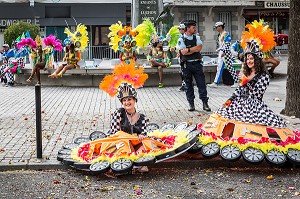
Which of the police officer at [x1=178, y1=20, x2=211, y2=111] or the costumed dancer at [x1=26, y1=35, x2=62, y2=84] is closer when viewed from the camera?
the police officer at [x1=178, y1=20, x2=211, y2=111]

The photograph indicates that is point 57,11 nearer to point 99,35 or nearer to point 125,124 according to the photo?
point 99,35

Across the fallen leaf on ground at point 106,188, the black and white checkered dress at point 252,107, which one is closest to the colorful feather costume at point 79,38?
the black and white checkered dress at point 252,107

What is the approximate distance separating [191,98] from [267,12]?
3234 centimetres

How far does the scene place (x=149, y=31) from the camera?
18.8 metres

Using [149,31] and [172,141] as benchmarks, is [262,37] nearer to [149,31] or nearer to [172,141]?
[172,141]

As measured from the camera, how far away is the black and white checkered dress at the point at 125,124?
23.5 ft

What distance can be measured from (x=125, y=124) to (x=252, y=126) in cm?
166

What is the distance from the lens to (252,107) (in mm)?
7684

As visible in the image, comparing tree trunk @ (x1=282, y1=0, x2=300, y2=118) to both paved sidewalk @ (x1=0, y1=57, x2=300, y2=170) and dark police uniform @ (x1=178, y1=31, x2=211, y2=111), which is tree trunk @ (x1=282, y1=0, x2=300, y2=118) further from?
dark police uniform @ (x1=178, y1=31, x2=211, y2=111)

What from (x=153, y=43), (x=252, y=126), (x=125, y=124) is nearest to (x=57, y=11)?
(x=153, y=43)

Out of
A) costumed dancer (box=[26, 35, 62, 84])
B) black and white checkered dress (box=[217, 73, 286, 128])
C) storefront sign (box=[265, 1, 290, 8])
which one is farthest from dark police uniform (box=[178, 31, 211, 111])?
storefront sign (box=[265, 1, 290, 8])

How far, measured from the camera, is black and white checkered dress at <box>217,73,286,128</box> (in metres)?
7.52

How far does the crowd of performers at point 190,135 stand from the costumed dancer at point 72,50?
446 inches

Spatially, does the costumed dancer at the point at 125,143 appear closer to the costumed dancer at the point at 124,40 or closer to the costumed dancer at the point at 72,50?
the costumed dancer at the point at 124,40
